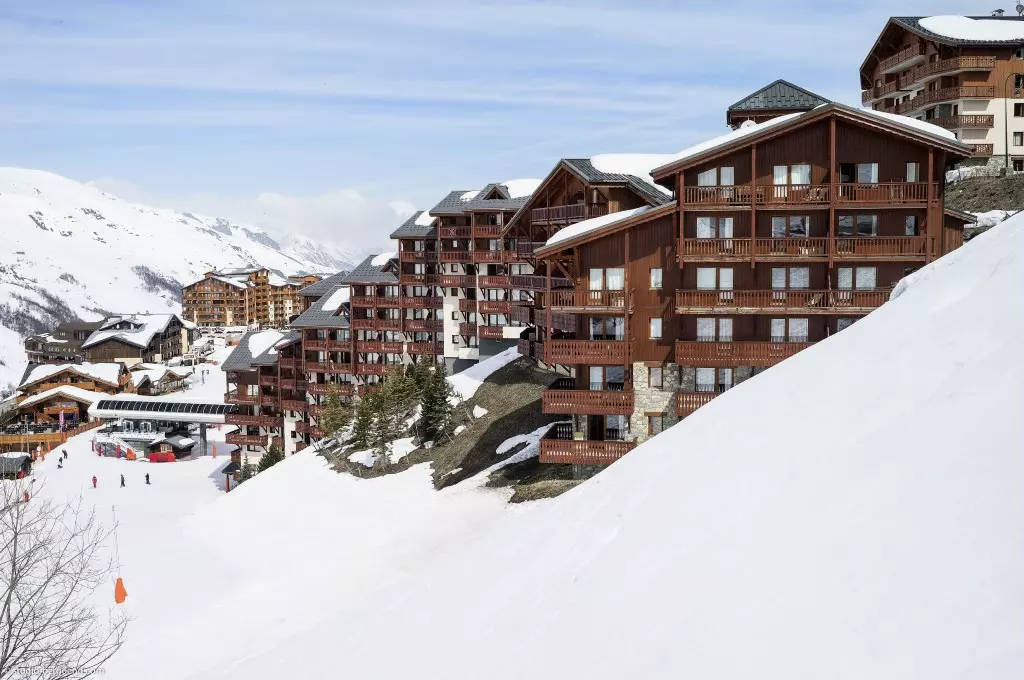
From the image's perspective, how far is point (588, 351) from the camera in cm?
3198

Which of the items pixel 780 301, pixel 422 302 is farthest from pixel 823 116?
pixel 422 302

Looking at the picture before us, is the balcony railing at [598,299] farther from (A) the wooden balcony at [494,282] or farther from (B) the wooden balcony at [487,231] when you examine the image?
(B) the wooden balcony at [487,231]

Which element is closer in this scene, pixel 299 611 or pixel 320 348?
pixel 299 611

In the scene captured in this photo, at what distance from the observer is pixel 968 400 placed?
9.25 metres

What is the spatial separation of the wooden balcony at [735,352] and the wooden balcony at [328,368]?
43998mm

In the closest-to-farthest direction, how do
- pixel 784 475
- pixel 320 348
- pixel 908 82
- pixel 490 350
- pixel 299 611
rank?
1. pixel 784 475
2. pixel 299 611
3. pixel 908 82
4. pixel 490 350
5. pixel 320 348

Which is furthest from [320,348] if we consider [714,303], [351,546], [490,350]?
[714,303]

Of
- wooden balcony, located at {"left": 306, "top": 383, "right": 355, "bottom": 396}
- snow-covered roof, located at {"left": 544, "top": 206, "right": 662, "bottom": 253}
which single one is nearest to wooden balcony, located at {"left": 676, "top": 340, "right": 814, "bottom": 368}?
snow-covered roof, located at {"left": 544, "top": 206, "right": 662, "bottom": 253}

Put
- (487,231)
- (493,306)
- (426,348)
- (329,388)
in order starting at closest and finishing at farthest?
(487,231) → (493,306) → (426,348) → (329,388)

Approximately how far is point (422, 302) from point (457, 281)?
525 centimetres

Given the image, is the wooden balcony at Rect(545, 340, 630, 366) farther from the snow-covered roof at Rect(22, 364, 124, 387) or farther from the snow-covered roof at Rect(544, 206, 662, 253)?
the snow-covered roof at Rect(22, 364, 124, 387)

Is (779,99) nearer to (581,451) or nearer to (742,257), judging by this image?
(742,257)

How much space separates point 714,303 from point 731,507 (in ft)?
68.5

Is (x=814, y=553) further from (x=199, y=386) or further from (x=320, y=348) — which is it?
(x=199, y=386)
